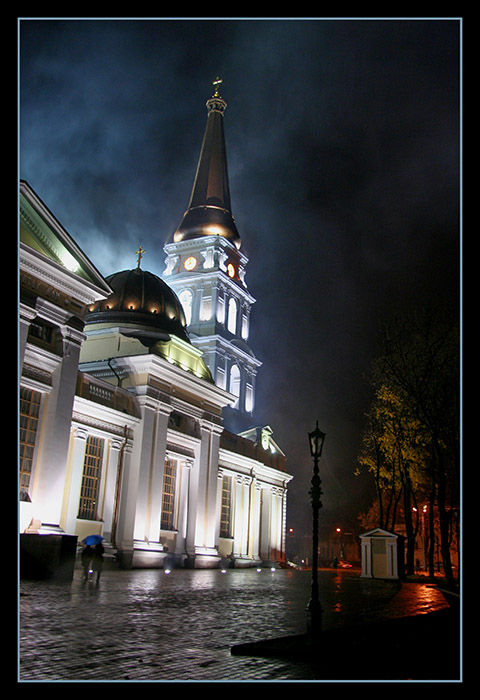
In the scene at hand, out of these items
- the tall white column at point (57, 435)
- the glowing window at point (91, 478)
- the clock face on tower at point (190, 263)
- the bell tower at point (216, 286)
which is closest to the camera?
the tall white column at point (57, 435)

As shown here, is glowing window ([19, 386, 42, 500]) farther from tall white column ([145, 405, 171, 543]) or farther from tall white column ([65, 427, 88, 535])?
tall white column ([145, 405, 171, 543])

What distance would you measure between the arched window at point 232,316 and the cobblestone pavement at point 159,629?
5621cm

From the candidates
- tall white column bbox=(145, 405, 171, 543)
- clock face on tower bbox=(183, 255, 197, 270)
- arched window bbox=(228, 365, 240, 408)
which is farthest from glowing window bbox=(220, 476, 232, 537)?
clock face on tower bbox=(183, 255, 197, 270)

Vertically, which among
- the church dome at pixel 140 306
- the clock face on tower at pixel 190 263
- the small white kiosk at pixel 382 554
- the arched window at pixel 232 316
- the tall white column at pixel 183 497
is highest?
the clock face on tower at pixel 190 263

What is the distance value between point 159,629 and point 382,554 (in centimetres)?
2856

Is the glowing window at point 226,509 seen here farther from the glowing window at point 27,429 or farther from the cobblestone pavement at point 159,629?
the cobblestone pavement at point 159,629

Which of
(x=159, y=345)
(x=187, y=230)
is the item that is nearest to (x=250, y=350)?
(x=187, y=230)

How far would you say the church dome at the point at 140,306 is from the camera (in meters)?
43.5

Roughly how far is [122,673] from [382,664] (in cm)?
345

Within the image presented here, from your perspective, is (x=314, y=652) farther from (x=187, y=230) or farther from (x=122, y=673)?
(x=187, y=230)

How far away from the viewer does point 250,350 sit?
76188 millimetres

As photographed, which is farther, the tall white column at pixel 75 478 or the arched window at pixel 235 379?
the arched window at pixel 235 379

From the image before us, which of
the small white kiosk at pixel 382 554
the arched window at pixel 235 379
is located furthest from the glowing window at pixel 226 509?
the arched window at pixel 235 379

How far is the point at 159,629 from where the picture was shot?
34.2 ft
